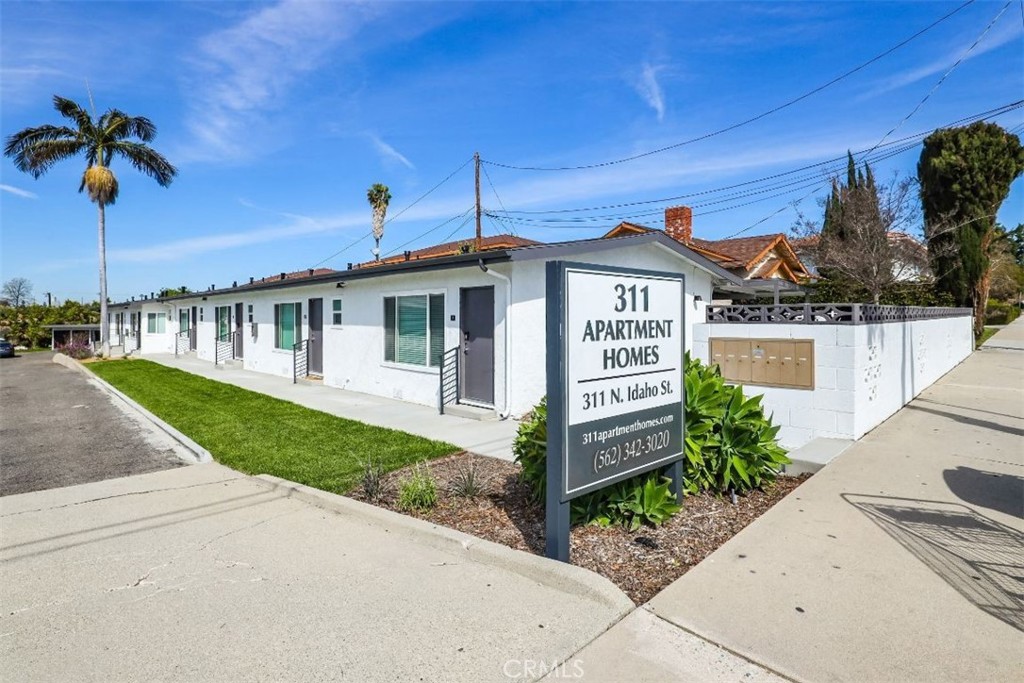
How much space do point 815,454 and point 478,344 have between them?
5.43 m

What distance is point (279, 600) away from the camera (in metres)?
3.31

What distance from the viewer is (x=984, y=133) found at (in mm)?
24141

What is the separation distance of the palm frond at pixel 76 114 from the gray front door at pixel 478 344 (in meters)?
25.9

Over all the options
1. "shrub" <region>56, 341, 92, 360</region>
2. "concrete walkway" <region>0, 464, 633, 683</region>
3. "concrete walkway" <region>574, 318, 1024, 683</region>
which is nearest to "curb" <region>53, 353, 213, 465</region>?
"concrete walkway" <region>0, 464, 633, 683</region>

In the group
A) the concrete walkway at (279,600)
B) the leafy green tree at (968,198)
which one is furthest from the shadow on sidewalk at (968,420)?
the leafy green tree at (968,198)

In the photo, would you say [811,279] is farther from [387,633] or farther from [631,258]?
[387,633]

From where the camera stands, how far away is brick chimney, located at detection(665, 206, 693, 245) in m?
21.9

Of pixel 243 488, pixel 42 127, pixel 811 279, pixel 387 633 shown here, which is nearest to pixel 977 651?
pixel 387 633

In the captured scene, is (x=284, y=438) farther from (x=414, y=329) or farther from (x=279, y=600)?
(x=279, y=600)

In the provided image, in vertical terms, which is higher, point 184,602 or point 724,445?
Result: point 724,445

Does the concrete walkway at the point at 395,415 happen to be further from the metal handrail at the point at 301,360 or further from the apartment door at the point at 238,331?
the apartment door at the point at 238,331

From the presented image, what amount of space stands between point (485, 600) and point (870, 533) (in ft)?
9.28

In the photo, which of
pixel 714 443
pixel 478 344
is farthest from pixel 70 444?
pixel 714 443

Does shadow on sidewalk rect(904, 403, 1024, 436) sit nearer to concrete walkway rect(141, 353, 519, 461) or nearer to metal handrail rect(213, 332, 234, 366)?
concrete walkway rect(141, 353, 519, 461)
